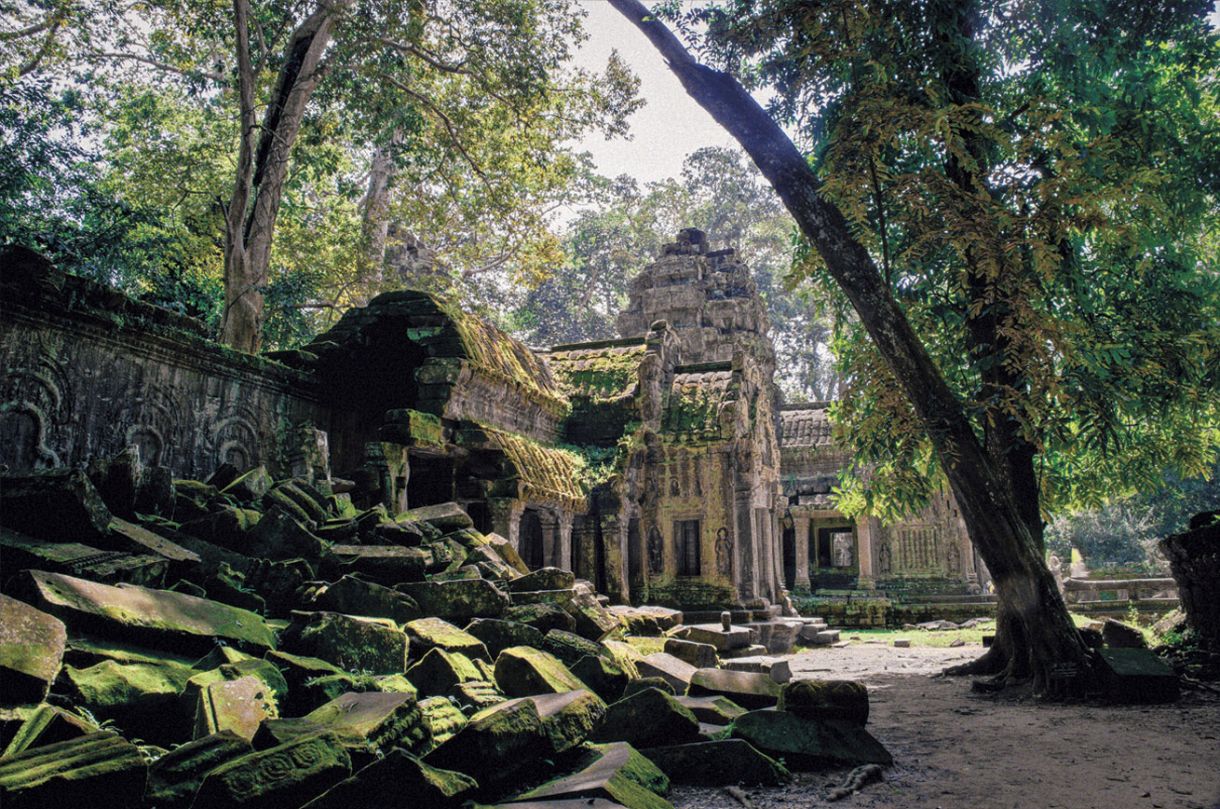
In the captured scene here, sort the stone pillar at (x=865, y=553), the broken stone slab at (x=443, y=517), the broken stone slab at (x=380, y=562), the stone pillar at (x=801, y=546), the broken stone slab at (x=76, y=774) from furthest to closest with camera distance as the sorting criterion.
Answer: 1. the stone pillar at (x=801, y=546)
2. the stone pillar at (x=865, y=553)
3. the broken stone slab at (x=443, y=517)
4. the broken stone slab at (x=380, y=562)
5. the broken stone slab at (x=76, y=774)

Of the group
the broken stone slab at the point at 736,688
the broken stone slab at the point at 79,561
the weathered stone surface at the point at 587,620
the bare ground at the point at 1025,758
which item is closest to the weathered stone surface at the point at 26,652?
the broken stone slab at the point at 79,561

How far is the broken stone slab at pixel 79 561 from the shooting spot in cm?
376

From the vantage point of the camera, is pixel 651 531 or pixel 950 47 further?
pixel 651 531

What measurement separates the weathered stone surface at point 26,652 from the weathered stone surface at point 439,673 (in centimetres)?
160

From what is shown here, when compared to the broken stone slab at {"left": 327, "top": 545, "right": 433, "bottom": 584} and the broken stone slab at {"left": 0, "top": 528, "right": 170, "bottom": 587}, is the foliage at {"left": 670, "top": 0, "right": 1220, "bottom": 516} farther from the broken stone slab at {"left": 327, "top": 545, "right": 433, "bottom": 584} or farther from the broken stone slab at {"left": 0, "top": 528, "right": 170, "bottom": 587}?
the broken stone slab at {"left": 0, "top": 528, "right": 170, "bottom": 587}

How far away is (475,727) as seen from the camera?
3.27 meters

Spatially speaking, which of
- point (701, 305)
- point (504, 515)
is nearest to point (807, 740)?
point (504, 515)

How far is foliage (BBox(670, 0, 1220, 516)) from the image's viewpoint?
7.52 metres

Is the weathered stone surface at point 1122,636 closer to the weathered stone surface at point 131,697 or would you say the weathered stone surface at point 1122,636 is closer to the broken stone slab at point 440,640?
the broken stone slab at point 440,640

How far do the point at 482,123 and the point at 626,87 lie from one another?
8.92 ft

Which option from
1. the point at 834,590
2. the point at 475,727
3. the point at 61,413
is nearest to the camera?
Result: the point at 475,727

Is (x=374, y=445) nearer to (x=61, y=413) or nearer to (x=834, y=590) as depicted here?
(x=61, y=413)

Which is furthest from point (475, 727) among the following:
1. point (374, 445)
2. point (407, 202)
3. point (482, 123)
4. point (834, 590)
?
point (834, 590)

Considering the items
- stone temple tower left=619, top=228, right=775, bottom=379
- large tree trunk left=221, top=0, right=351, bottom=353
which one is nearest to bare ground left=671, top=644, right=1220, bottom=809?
large tree trunk left=221, top=0, right=351, bottom=353
